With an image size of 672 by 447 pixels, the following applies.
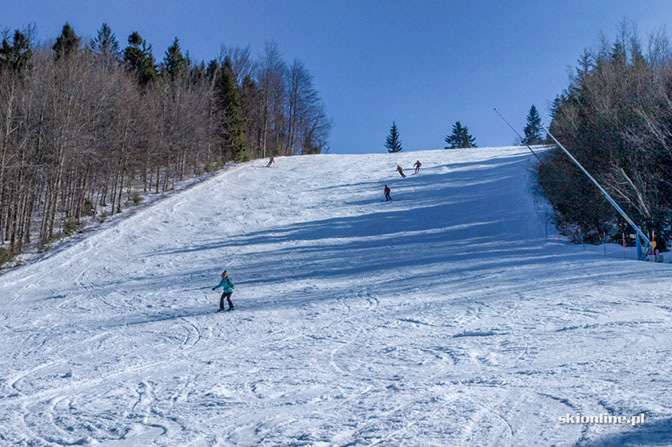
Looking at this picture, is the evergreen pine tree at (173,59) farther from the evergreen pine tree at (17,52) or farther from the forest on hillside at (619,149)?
the forest on hillside at (619,149)

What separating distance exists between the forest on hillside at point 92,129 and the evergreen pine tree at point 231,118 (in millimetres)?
106

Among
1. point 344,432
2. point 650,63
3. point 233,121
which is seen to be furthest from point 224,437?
point 233,121

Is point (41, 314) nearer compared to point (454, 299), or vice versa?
point (454, 299)

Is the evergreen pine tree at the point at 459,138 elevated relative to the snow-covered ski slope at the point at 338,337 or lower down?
elevated

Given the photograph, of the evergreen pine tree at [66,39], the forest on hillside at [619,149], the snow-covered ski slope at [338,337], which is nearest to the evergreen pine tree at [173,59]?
the evergreen pine tree at [66,39]

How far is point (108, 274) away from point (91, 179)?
46.9 ft

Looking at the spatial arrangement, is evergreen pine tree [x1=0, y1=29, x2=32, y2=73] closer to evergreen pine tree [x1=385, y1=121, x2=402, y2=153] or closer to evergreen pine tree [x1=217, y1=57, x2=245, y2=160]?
evergreen pine tree [x1=217, y1=57, x2=245, y2=160]

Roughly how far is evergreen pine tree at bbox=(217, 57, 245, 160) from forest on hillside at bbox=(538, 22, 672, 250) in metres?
31.9

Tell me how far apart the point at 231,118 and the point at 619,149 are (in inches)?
1461

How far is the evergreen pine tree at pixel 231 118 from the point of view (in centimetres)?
4756

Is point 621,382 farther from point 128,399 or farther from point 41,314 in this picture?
point 41,314

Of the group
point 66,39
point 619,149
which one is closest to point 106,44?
point 66,39

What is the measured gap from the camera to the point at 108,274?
61.3 ft

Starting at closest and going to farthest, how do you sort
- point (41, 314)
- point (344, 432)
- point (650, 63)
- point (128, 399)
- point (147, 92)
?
1. point (344, 432)
2. point (128, 399)
3. point (41, 314)
4. point (650, 63)
5. point (147, 92)
